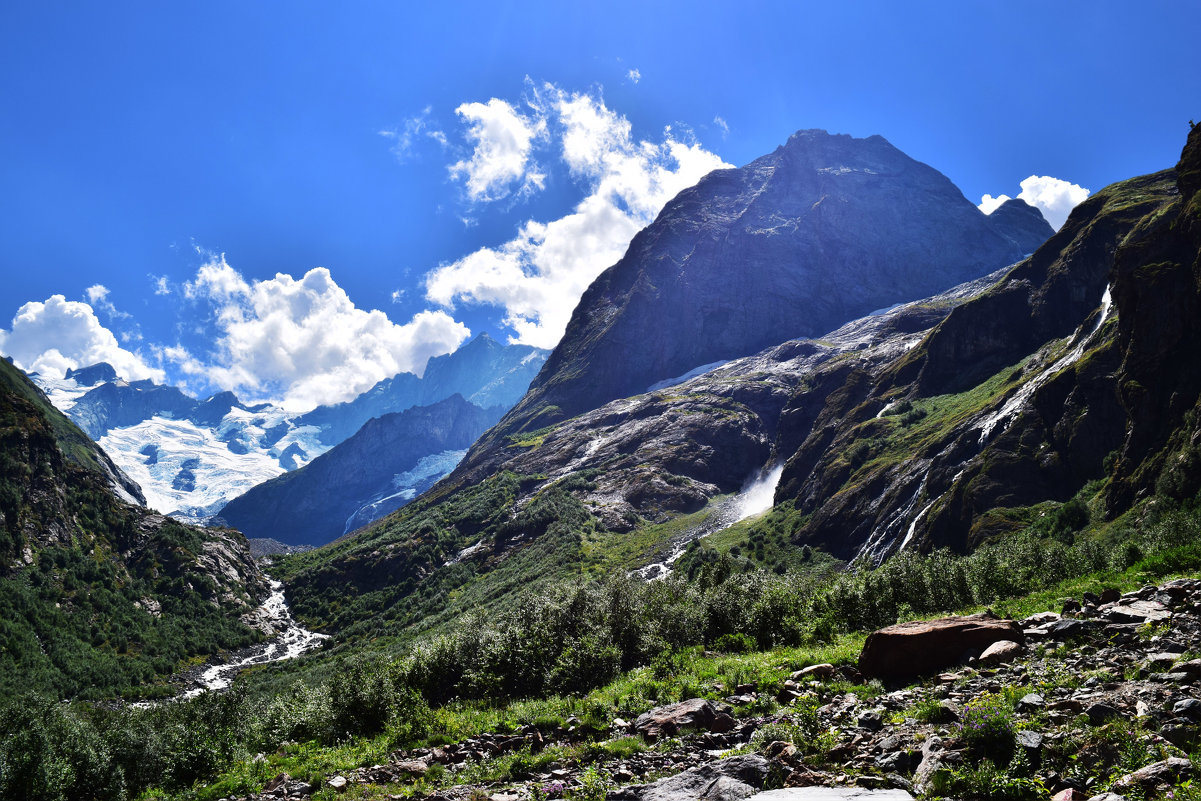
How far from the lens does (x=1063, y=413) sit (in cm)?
11669

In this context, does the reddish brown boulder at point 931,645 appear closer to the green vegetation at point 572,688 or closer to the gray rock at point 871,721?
the green vegetation at point 572,688

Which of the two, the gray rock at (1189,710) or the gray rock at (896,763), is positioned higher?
the gray rock at (1189,710)

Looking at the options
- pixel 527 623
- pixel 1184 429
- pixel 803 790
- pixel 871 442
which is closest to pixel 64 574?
pixel 527 623

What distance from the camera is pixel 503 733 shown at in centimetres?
2380

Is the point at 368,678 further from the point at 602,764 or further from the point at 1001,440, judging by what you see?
the point at 1001,440

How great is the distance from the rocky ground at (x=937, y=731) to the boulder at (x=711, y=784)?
0.04 meters

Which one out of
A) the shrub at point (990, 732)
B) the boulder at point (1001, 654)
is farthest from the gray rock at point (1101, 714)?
the boulder at point (1001, 654)

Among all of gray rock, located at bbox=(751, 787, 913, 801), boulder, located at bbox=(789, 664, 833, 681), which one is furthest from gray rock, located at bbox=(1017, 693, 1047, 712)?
boulder, located at bbox=(789, 664, 833, 681)

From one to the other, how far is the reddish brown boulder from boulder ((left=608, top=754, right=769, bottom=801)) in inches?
324

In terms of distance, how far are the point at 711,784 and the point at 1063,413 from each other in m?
138

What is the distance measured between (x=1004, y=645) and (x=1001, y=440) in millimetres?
127150

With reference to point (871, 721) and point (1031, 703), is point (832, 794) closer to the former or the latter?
point (871, 721)

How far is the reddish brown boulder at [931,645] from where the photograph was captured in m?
19.0

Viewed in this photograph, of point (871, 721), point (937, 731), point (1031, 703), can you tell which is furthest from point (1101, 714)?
point (871, 721)
